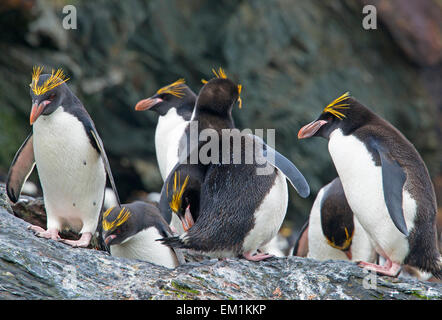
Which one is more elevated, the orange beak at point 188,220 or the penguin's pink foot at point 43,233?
the orange beak at point 188,220

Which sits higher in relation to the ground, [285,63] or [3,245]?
[285,63]

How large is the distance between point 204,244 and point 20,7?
16.9 ft

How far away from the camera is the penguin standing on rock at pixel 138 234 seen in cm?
338

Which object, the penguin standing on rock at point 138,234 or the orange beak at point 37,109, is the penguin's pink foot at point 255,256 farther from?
the orange beak at point 37,109

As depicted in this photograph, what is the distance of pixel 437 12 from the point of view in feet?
29.2

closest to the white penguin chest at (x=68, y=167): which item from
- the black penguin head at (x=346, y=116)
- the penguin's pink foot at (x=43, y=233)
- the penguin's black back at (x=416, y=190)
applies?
the penguin's pink foot at (x=43, y=233)

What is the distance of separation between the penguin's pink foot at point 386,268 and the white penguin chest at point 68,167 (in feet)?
4.13

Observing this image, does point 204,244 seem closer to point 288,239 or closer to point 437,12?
point 288,239

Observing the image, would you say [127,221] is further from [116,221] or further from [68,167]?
[68,167]

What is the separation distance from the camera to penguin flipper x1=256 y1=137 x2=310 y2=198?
2734 mm

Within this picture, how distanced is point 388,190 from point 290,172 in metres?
0.43

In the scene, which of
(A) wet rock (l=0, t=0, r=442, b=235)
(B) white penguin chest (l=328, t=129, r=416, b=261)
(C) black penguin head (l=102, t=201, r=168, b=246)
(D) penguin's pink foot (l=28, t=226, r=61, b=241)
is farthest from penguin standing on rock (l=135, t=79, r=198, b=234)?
(A) wet rock (l=0, t=0, r=442, b=235)

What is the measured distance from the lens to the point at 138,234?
11.4 feet
